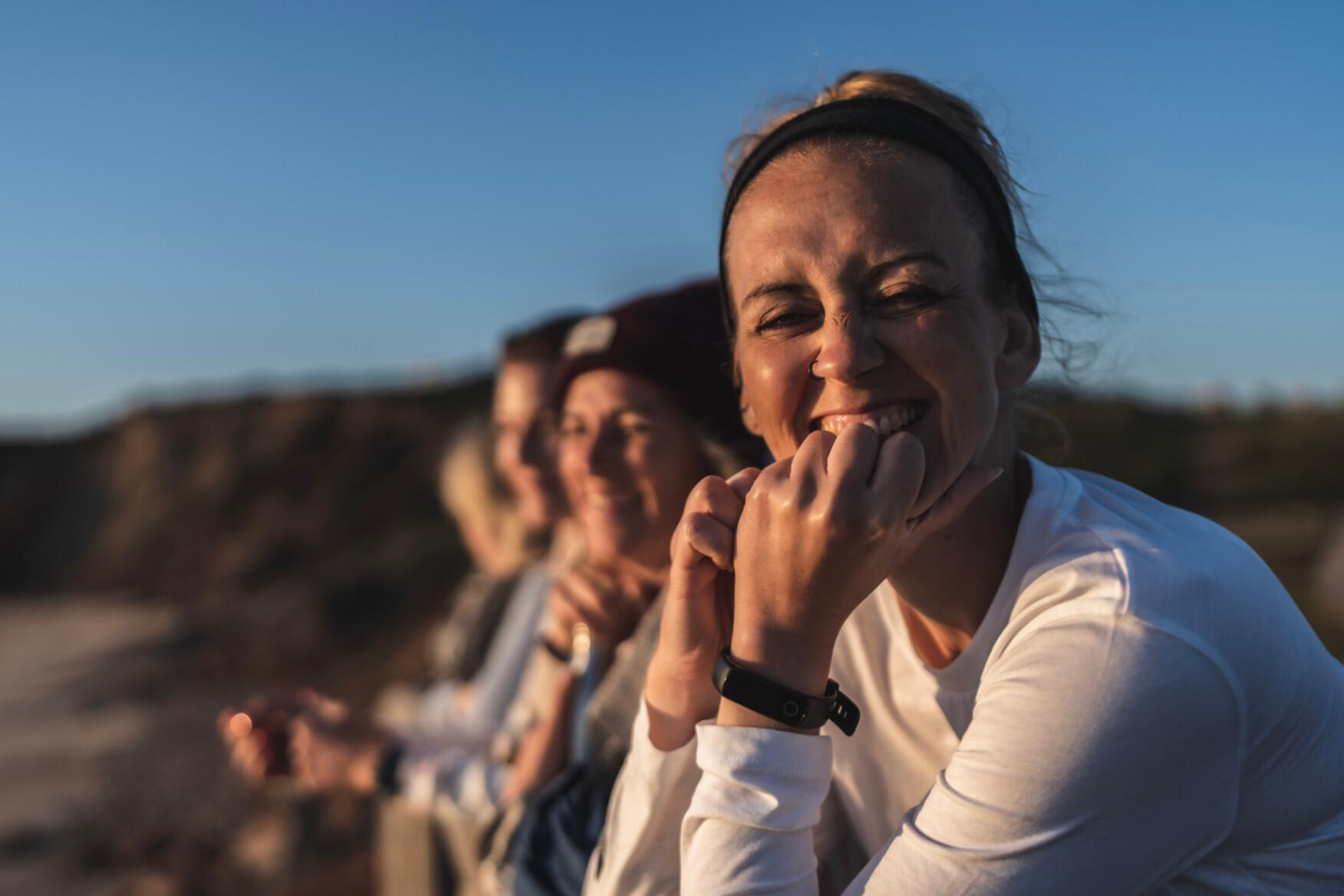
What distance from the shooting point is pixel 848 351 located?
1.44m

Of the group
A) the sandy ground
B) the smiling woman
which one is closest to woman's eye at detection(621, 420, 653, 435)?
the smiling woman

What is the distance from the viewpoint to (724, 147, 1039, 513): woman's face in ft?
4.75

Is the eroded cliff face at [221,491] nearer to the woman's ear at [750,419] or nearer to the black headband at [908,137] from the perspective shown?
the woman's ear at [750,419]

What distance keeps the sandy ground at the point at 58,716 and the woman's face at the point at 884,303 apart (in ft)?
28.5

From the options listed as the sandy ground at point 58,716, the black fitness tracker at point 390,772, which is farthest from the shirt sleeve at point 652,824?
the sandy ground at point 58,716

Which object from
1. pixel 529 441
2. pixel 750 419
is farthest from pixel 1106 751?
pixel 529 441

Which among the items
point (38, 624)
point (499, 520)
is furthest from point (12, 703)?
point (499, 520)

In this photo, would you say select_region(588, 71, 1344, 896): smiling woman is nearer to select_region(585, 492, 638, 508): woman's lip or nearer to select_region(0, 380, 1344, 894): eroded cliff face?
select_region(0, 380, 1344, 894): eroded cliff face

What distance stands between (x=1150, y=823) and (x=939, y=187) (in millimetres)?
899

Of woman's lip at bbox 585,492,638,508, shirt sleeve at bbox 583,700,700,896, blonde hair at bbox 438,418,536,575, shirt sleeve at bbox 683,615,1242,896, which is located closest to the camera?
shirt sleeve at bbox 683,615,1242,896

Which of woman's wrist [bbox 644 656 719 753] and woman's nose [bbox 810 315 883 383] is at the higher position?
woman's nose [bbox 810 315 883 383]

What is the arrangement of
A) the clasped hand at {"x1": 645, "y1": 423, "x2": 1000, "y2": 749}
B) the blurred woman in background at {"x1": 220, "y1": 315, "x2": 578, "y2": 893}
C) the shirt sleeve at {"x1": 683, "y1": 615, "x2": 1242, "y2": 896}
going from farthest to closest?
1. the blurred woman in background at {"x1": 220, "y1": 315, "x2": 578, "y2": 893}
2. the clasped hand at {"x1": 645, "y1": 423, "x2": 1000, "y2": 749}
3. the shirt sleeve at {"x1": 683, "y1": 615, "x2": 1242, "y2": 896}

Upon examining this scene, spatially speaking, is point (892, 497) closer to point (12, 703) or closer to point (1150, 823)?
point (1150, 823)

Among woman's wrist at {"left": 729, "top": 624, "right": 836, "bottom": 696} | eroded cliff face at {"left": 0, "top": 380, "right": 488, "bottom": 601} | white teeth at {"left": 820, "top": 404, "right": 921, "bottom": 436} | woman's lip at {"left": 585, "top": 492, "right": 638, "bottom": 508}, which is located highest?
white teeth at {"left": 820, "top": 404, "right": 921, "bottom": 436}
